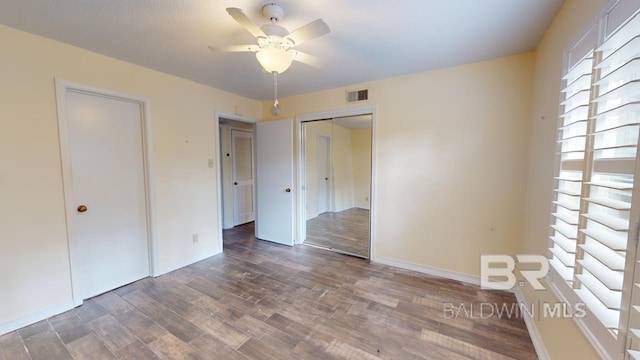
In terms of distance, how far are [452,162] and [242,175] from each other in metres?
4.05

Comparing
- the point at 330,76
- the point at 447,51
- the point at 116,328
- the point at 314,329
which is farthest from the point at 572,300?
the point at 116,328

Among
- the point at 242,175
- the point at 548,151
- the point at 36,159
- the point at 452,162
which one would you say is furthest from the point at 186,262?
the point at 548,151

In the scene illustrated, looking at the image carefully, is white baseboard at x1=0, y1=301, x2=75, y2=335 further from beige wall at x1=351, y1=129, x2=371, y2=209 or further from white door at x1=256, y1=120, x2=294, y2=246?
beige wall at x1=351, y1=129, x2=371, y2=209

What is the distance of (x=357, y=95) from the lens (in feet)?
10.5

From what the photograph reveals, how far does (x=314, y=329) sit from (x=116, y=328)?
1.63 m

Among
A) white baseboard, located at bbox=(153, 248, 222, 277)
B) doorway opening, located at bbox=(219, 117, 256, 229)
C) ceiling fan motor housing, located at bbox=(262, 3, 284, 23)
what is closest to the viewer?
ceiling fan motor housing, located at bbox=(262, 3, 284, 23)

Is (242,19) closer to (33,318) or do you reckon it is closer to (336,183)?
(33,318)

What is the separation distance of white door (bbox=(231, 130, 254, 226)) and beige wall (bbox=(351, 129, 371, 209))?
2.61 meters

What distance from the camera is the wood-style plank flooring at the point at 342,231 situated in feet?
12.5

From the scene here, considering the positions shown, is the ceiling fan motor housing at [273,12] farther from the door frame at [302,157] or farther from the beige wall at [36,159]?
the beige wall at [36,159]

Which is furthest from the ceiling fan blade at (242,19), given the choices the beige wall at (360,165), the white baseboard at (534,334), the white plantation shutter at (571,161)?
the beige wall at (360,165)

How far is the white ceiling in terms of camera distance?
5.28 ft

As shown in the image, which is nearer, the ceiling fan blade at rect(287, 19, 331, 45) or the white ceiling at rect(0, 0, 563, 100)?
the ceiling fan blade at rect(287, 19, 331, 45)

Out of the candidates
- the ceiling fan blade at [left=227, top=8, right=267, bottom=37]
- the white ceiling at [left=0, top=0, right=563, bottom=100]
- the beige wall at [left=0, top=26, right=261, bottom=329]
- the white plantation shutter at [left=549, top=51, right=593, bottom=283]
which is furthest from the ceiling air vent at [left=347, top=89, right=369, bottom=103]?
the beige wall at [left=0, top=26, right=261, bottom=329]
